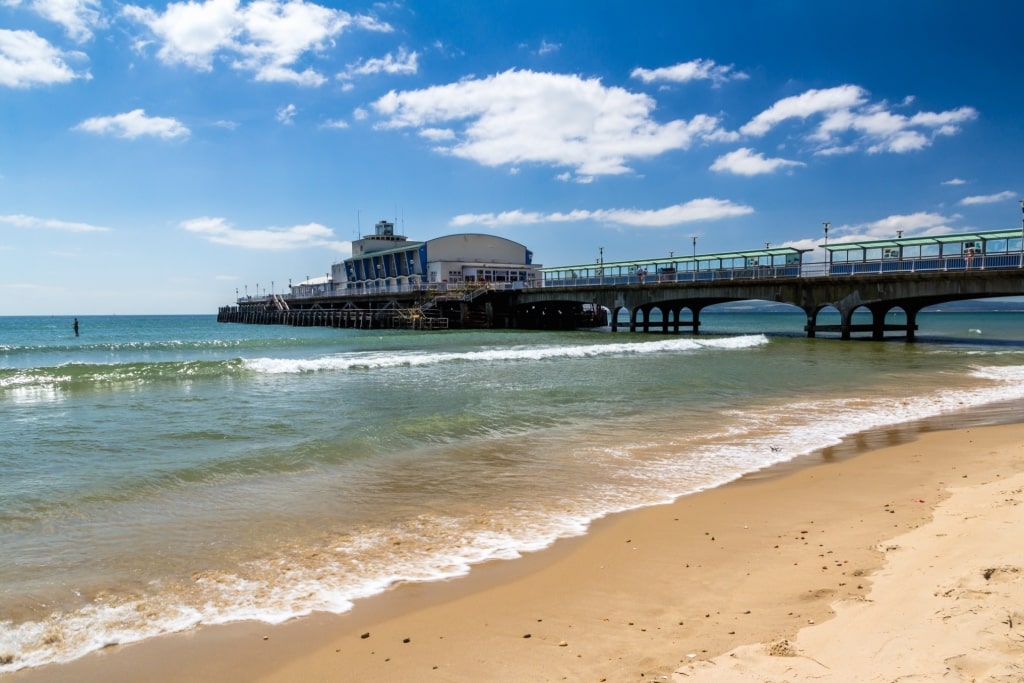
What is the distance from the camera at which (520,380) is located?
2025cm

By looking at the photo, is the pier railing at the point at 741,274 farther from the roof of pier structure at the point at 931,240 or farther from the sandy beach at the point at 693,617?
the sandy beach at the point at 693,617

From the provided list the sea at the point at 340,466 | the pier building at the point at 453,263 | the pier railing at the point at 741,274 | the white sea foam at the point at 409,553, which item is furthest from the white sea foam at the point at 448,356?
the pier building at the point at 453,263

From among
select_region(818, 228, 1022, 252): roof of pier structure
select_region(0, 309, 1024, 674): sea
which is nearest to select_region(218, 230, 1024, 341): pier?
select_region(818, 228, 1022, 252): roof of pier structure

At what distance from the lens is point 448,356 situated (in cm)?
2866

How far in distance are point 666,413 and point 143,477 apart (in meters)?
9.77

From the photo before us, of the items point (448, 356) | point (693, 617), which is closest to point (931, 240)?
point (448, 356)

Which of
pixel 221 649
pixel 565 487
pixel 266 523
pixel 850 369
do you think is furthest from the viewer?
pixel 850 369

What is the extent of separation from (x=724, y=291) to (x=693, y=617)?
3767 cm

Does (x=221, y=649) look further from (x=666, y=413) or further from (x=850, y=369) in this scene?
(x=850, y=369)

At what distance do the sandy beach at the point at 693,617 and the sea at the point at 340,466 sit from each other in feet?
1.40

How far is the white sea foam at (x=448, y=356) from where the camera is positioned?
24781 millimetres

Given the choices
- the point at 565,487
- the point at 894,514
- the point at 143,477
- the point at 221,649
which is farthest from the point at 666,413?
the point at 221,649

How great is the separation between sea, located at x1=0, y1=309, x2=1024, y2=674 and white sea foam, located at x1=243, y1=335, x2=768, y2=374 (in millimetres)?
2339

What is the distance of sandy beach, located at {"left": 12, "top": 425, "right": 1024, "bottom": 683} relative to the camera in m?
3.46
